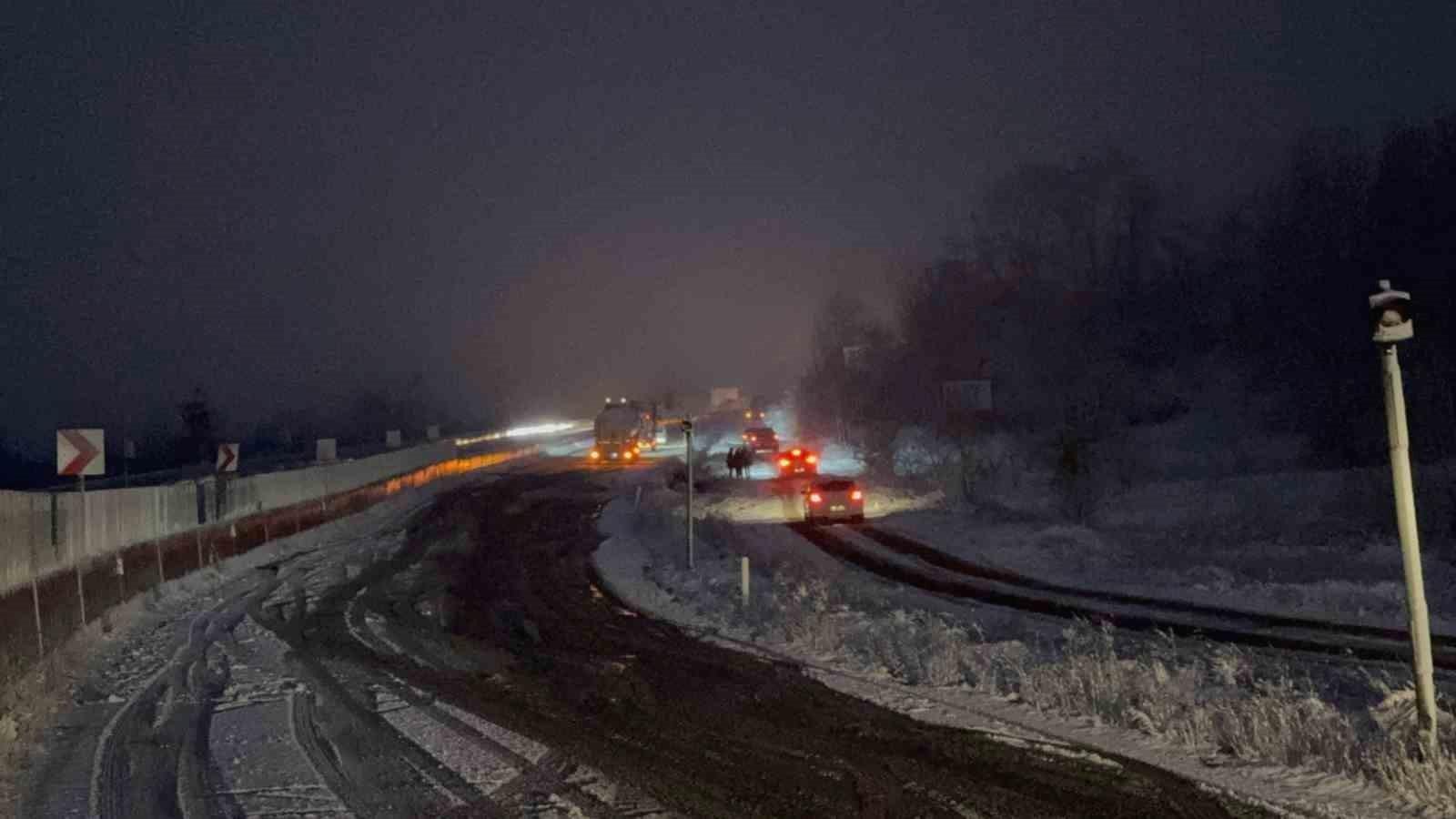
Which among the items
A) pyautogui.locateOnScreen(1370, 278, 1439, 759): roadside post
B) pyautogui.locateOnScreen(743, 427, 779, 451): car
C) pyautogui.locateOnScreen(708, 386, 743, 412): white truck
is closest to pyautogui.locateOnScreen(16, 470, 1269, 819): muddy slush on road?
pyautogui.locateOnScreen(1370, 278, 1439, 759): roadside post

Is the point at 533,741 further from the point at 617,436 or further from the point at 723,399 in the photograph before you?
the point at 723,399

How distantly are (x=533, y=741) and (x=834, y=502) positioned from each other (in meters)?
33.8

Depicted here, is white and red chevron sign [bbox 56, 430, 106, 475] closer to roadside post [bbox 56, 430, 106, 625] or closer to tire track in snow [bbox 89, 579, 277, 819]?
roadside post [bbox 56, 430, 106, 625]

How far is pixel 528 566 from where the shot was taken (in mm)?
34438

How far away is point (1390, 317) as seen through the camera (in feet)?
35.4

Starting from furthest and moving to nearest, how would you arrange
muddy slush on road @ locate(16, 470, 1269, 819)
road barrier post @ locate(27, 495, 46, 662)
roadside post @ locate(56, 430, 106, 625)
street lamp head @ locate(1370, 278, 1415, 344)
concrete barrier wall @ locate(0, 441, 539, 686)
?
roadside post @ locate(56, 430, 106, 625), road barrier post @ locate(27, 495, 46, 662), concrete barrier wall @ locate(0, 441, 539, 686), street lamp head @ locate(1370, 278, 1415, 344), muddy slush on road @ locate(16, 470, 1269, 819)

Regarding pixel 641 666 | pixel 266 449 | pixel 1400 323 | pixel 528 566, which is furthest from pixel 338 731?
pixel 266 449

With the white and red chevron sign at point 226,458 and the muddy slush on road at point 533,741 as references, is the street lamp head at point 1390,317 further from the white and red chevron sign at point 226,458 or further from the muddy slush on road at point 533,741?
the white and red chevron sign at point 226,458

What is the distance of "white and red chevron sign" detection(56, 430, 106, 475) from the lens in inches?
934

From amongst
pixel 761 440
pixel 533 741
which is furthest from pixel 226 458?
pixel 761 440

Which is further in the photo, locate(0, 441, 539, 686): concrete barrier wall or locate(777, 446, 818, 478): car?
locate(777, 446, 818, 478): car

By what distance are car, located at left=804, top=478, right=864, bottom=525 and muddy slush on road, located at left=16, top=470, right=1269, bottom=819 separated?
22.6m

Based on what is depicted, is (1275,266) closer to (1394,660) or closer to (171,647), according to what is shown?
(1394,660)

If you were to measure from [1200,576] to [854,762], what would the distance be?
784 inches
